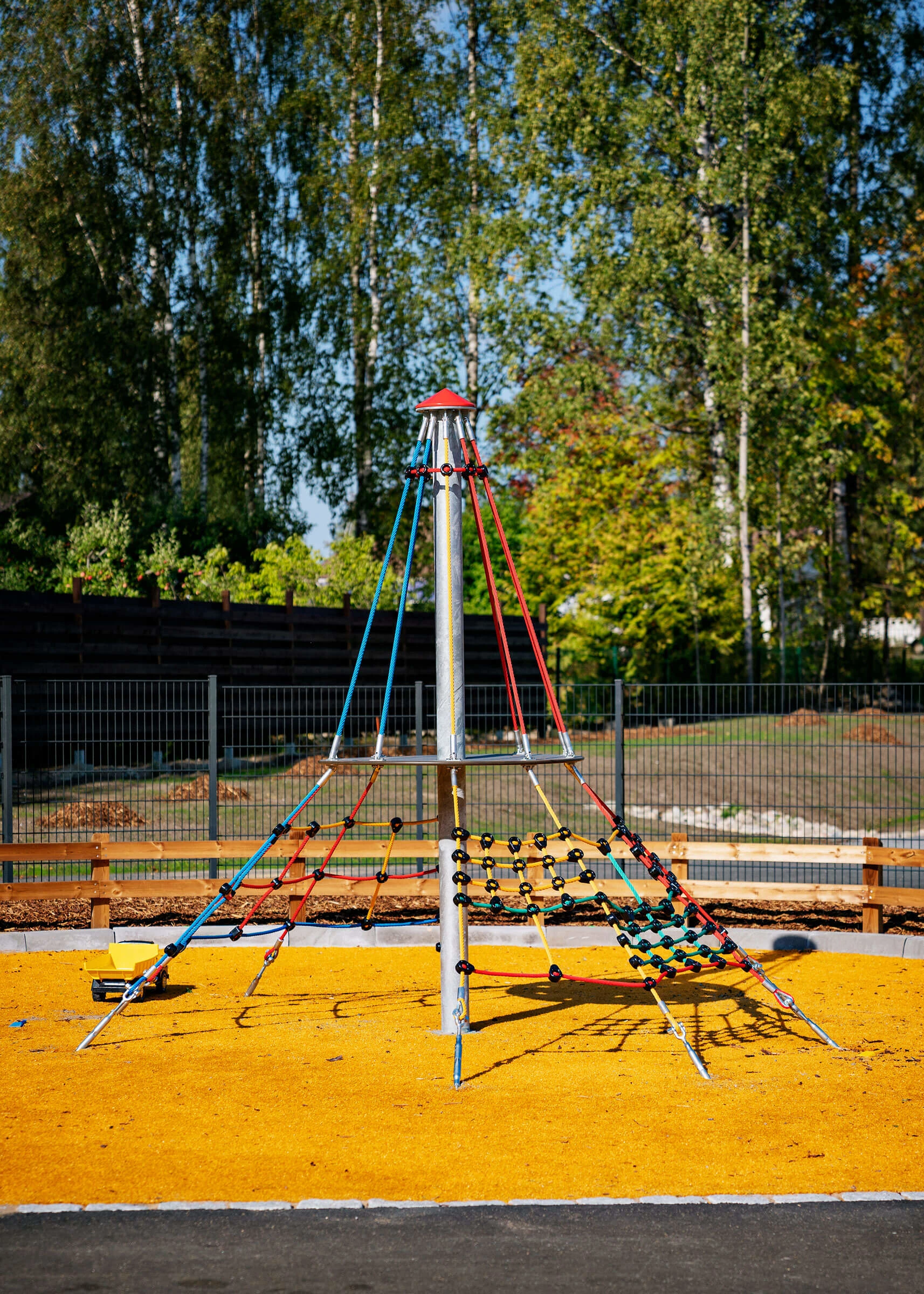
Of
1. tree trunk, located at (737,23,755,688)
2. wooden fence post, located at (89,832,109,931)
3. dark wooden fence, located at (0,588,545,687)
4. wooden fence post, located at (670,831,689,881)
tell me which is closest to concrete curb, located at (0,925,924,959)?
wooden fence post, located at (89,832,109,931)

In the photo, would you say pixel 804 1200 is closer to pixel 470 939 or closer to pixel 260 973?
pixel 260 973

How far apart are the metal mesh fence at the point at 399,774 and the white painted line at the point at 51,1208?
22.5 feet

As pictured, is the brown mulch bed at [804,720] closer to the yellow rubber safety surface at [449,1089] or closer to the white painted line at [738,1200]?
the yellow rubber safety surface at [449,1089]

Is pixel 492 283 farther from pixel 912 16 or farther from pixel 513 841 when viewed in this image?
pixel 513 841

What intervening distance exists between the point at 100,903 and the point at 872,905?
6426 mm

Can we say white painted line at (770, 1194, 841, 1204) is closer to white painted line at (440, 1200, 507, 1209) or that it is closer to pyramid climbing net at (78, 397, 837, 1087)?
white painted line at (440, 1200, 507, 1209)

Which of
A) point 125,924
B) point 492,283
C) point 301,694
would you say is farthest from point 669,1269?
point 492,283

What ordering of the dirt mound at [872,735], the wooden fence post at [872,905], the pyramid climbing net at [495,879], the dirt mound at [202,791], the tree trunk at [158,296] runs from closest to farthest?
the pyramid climbing net at [495,879], the wooden fence post at [872,905], the dirt mound at [202,791], the dirt mound at [872,735], the tree trunk at [158,296]

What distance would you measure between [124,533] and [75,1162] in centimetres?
2099

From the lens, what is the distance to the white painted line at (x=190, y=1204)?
17.6ft

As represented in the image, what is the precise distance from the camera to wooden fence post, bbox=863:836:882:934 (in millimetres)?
11078

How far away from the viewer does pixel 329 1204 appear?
213 inches

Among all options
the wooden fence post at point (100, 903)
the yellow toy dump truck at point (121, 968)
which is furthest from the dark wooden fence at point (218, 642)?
the yellow toy dump truck at point (121, 968)

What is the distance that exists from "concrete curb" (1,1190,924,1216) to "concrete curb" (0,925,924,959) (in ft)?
17.4
